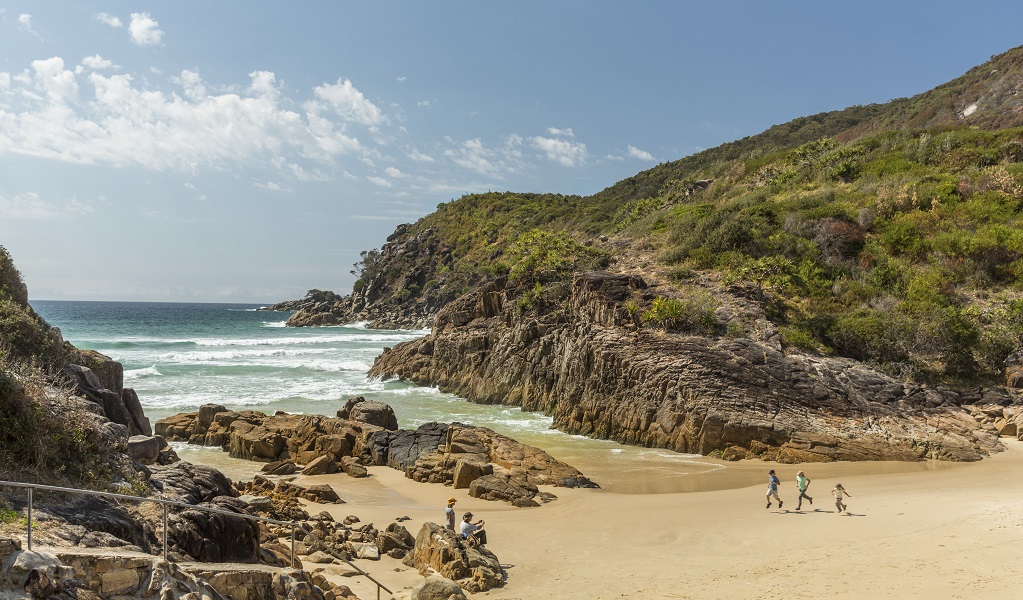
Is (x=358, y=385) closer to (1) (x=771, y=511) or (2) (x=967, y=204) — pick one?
(1) (x=771, y=511)

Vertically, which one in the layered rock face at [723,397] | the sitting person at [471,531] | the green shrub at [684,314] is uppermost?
the green shrub at [684,314]

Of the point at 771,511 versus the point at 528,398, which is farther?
the point at 528,398

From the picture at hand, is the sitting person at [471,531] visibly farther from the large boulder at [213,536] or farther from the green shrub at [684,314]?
the green shrub at [684,314]

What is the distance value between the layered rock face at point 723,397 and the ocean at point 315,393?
1.26 meters

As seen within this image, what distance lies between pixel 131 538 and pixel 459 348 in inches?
1125

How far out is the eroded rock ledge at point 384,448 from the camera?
16.8 m

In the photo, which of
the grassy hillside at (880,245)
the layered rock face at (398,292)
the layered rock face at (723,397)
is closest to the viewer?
the layered rock face at (723,397)

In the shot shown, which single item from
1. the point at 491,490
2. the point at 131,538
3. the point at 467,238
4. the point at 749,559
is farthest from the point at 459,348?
the point at 467,238

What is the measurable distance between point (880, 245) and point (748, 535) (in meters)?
24.5

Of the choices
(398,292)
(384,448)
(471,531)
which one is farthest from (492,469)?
(398,292)

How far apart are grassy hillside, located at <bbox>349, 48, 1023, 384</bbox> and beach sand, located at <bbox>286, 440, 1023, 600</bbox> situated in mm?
7223

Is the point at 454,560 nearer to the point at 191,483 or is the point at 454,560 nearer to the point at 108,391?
the point at 191,483

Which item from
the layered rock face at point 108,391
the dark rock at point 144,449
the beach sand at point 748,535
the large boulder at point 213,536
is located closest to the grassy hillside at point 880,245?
the beach sand at point 748,535

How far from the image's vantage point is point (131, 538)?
6754 mm
